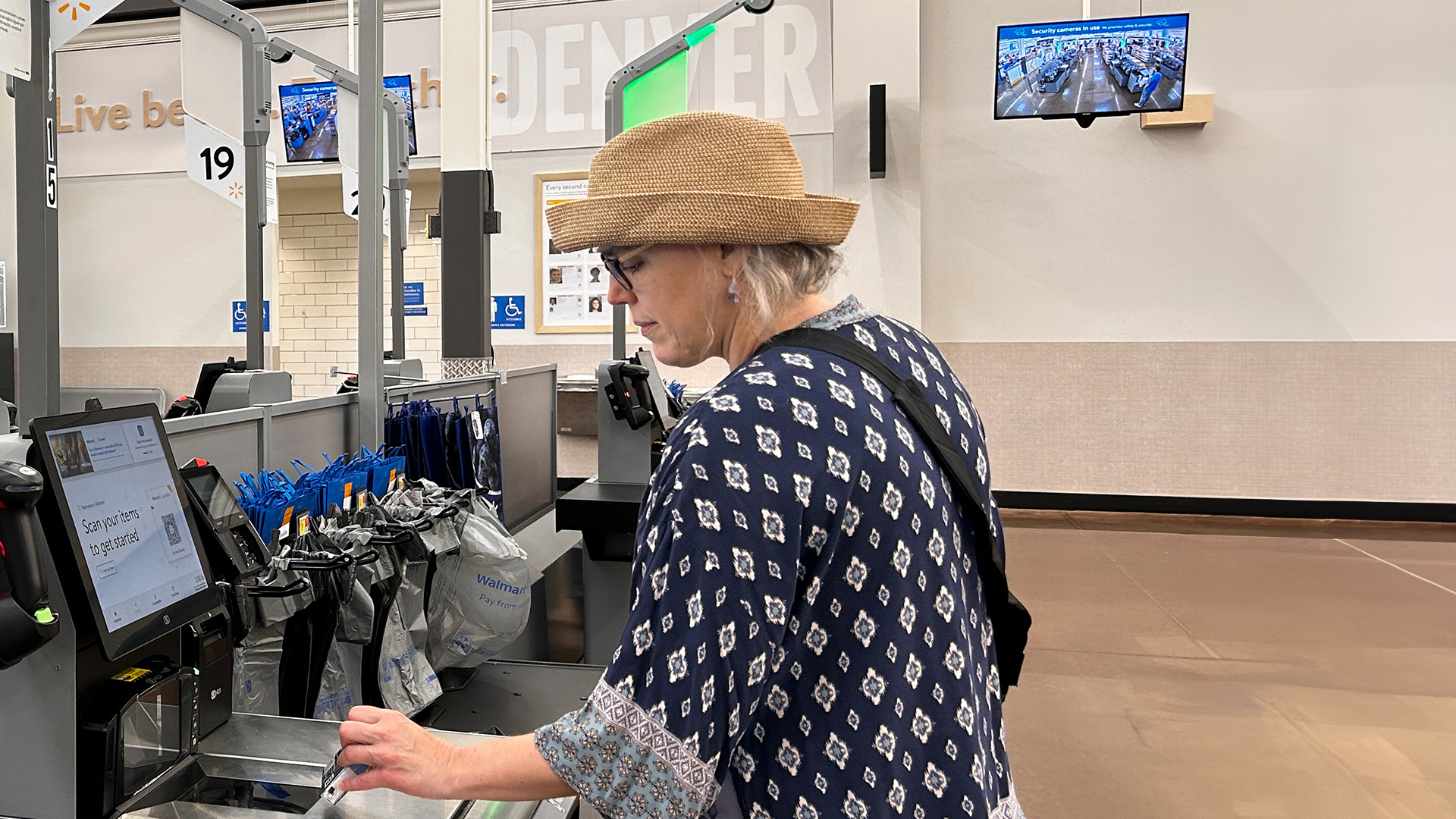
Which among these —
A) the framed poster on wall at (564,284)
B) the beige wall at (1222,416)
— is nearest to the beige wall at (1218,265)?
the beige wall at (1222,416)

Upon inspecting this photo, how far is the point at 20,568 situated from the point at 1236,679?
4247 millimetres

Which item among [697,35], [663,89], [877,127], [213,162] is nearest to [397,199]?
[213,162]

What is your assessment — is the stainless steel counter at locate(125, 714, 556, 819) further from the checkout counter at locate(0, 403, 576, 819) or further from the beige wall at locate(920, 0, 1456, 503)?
the beige wall at locate(920, 0, 1456, 503)

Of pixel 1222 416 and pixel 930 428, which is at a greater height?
pixel 930 428

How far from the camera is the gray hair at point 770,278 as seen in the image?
1.02m

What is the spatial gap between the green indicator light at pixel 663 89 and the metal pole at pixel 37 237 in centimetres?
285

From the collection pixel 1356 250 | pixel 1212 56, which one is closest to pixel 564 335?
pixel 1212 56

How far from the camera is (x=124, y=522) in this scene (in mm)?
1157

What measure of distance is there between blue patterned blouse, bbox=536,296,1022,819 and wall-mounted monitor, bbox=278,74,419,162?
574 centimetres

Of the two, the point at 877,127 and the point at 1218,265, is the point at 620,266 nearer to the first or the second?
the point at 877,127

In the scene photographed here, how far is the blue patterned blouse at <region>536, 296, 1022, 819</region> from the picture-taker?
834 mm

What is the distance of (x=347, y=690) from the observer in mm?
1705

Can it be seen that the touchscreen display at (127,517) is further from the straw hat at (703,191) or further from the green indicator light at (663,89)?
the green indicator light at (663,89)

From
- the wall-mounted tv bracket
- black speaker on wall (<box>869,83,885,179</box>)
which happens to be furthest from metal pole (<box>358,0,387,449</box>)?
black speaker on wall (<box>869,83,885,179</box>)
